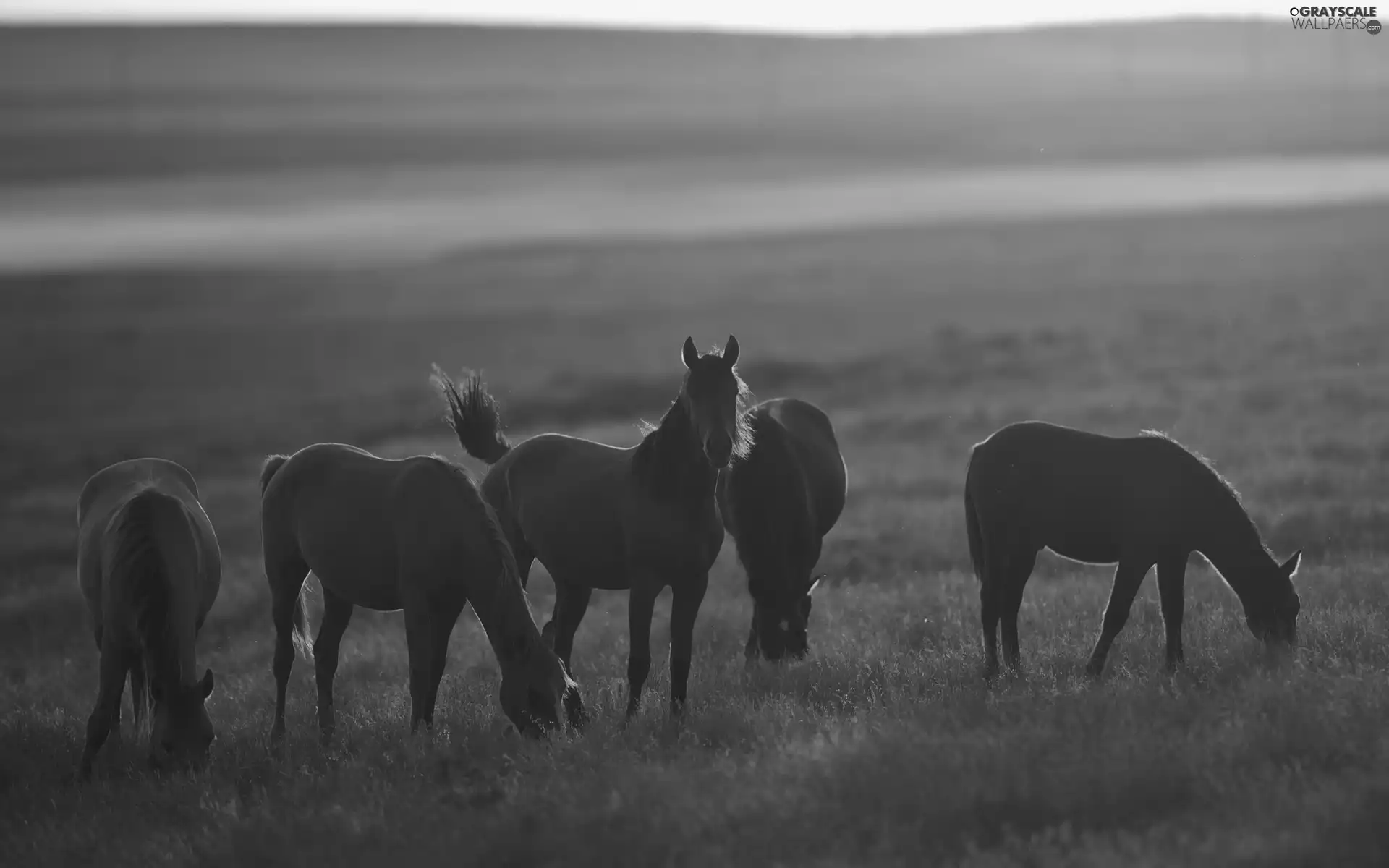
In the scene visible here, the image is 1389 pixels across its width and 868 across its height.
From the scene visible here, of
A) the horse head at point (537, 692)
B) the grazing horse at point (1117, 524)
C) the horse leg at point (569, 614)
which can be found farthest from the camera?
the horse leg at point (569, 614)

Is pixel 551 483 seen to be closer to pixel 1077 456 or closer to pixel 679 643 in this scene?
pixel 679 643

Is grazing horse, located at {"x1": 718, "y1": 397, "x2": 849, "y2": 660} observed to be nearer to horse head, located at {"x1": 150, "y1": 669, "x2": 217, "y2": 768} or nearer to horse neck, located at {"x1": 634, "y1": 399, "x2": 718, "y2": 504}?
horse neck, located at {"x1": 634, "y1": 399, "x2": 718, "y2": 504}

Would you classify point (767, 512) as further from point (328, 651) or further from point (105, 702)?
point (105, 702)

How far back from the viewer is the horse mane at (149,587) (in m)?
7.50

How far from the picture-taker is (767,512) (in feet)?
29.9

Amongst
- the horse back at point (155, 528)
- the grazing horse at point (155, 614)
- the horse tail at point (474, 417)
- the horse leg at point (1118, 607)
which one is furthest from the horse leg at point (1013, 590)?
the horse back at point (155, 528)

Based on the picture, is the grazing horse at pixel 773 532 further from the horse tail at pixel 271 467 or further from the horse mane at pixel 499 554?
the horse tail at pixel 271 467

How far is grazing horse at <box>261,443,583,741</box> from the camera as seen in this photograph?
7137 millimetres

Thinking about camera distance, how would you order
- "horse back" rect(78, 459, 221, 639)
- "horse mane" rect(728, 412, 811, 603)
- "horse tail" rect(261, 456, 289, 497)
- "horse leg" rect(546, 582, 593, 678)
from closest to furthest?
1. "horse back" rect(78, 459, 221, 639)
2. "horse leg" rect(546, 582, 593, 678)
3. "horse mane" rect(728, 412, 811, 603)
4. "horse tail" rect(261, 456, 289, 497)

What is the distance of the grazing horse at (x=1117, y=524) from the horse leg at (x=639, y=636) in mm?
2300

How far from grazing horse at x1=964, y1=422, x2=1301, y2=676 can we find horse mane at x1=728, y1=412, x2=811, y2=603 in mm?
1474

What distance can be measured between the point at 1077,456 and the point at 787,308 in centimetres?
4409

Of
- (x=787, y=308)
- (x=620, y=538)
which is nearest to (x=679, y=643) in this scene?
(x=620, y=538)

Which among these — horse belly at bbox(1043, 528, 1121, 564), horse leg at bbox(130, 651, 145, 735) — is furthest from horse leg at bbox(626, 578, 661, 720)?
horse leg at bbox(130, 651, 145, 735)
